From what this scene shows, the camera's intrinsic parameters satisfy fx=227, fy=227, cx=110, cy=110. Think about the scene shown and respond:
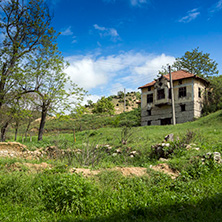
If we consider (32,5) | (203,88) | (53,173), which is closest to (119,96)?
(203,88)

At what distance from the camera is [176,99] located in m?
31.0

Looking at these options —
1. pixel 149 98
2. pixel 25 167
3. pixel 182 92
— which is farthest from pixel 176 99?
pixel 25 167

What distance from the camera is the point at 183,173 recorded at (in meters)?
6.94

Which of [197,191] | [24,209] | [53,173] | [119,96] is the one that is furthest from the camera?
[119,96]

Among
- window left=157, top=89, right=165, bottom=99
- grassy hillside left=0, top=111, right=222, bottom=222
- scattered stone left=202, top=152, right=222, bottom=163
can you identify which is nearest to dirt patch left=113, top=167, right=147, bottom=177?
grassy hillside left=0, top=111, right=222, bottom=222

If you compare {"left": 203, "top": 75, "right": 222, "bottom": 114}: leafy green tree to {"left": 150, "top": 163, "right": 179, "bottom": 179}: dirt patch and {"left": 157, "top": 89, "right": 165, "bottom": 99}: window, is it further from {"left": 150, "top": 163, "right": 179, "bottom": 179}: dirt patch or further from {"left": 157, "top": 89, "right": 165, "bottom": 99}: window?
{"left": 150, "top": 163, "right": 179, "bottom": 179}: dirt patch

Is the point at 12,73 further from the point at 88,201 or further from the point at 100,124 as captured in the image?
the point at 100,124

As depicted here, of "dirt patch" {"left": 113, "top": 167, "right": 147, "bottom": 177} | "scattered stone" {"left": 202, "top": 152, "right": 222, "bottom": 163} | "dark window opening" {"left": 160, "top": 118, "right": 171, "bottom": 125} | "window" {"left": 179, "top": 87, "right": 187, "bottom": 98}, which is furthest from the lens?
"dark window opening" {"left": 160, "top": 118, "right": 171, "bottom": 125}

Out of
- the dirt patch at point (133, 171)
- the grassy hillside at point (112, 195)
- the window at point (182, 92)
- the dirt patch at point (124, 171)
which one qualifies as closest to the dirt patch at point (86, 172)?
the dirt patch at point (124, 171)

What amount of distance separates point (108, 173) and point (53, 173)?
163 centimetres

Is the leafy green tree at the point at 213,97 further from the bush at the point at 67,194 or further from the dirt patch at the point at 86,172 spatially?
the bush at the point at 67,194

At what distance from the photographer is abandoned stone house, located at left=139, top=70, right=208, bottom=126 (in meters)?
29.7

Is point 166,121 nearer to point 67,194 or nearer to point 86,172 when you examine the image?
point 86,172

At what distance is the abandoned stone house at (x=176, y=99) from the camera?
29.7 metres
